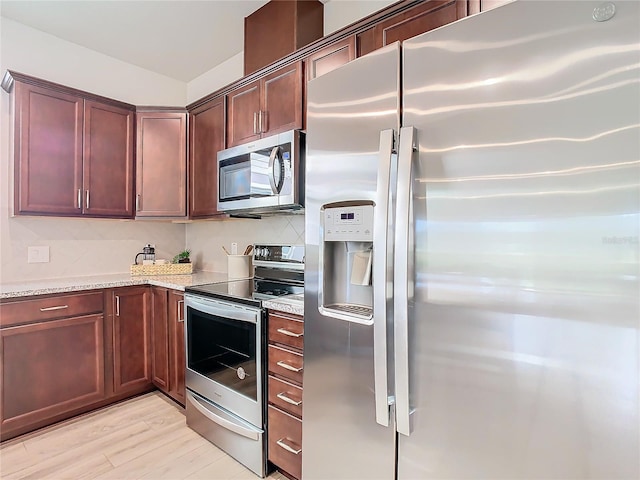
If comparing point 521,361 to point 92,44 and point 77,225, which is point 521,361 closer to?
point 77,225

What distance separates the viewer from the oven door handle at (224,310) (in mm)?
1757

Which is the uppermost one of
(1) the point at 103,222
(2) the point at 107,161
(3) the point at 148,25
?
(3) the point at 148,25

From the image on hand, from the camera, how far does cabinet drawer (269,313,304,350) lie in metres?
1.59

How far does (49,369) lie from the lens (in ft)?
7.18

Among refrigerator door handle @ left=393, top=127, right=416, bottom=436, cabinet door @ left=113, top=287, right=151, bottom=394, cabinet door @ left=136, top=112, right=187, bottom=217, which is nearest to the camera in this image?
refrigerator door handle @ left=393, top=127, right=416, bottom=436

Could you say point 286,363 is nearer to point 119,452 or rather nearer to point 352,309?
point 352,309

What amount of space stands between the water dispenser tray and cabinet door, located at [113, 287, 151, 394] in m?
1.88

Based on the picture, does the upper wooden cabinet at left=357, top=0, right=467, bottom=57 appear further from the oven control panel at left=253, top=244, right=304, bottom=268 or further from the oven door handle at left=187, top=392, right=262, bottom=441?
the oven door handle at left=187, top=392, right=262, bottom=441

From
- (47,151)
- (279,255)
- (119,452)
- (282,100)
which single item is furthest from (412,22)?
(119,452)

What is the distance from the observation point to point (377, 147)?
114cm

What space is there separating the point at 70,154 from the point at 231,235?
1.29m

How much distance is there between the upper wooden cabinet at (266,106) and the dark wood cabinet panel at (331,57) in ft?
0.28

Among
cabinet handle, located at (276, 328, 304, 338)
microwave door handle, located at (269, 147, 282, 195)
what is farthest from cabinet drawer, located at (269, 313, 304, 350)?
microwave door handle, located at (269, 147, 282, 195)

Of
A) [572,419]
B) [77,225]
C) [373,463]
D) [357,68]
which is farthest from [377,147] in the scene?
[77,225]
